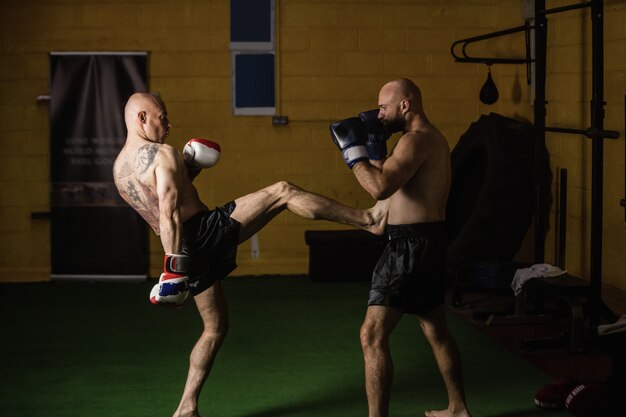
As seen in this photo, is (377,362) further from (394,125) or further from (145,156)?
(145,156)

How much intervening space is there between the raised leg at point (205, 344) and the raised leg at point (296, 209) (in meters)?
0.32

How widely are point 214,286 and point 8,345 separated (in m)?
2.24

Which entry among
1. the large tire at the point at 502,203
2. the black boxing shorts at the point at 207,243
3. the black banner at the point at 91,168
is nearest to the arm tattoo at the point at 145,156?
the black boxing shorts at the point at 207,243

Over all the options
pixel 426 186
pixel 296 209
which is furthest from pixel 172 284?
pixel 426 186

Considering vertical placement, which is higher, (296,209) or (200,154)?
(200,154)

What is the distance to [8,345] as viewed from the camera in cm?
611

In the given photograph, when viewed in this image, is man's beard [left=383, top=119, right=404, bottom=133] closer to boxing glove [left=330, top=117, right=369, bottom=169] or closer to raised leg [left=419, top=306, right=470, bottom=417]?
boxing glove [left=330, top=117, right=369, bottom=169]

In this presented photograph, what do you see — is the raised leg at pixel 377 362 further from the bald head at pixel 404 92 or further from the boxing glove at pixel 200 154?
the boxing glove at pixel 200 154

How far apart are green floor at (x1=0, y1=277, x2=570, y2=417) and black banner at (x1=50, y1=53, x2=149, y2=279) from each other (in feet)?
1.71

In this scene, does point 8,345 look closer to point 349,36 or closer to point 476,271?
point 476,271

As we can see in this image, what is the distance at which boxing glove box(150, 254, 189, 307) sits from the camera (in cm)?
404

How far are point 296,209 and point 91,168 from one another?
14.1 feet

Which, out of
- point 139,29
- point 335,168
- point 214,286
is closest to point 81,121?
point 139,29

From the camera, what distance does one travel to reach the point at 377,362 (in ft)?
13.5
